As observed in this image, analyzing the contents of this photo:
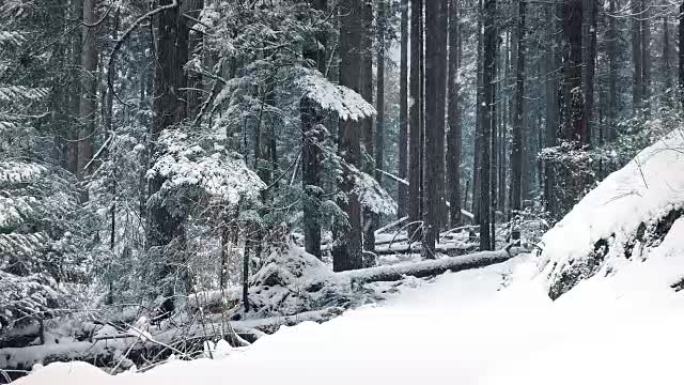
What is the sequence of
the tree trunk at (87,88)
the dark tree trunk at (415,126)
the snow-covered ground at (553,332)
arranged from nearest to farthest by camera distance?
the snow-covered ground at (553,332), the tree trunk at (87,88), the dark tree trunk at (415,126)

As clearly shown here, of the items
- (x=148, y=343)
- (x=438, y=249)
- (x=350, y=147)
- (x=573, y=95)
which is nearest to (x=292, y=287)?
(x=148, y=343)

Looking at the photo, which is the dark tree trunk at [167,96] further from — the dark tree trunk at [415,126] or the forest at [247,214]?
the dark tree trunk at [415,126]

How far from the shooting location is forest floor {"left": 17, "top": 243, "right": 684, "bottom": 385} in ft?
10.9

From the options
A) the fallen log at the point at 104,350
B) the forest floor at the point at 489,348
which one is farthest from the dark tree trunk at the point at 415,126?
the forest floor at the point at 489,348

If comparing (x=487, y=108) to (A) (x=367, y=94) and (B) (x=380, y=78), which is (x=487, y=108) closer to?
(A) (x=367, y=94)

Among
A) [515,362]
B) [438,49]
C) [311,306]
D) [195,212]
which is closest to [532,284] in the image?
[515,362]

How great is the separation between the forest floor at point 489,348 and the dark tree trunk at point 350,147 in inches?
238

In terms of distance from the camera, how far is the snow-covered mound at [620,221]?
5.25 metres

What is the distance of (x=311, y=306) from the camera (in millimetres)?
9609

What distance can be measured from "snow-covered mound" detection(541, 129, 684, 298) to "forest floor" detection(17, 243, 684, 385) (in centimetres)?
28

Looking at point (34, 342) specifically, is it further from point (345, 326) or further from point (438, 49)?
point (438, 49)

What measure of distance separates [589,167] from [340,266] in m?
5.55

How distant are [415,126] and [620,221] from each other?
441 inches

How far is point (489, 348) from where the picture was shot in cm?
414
